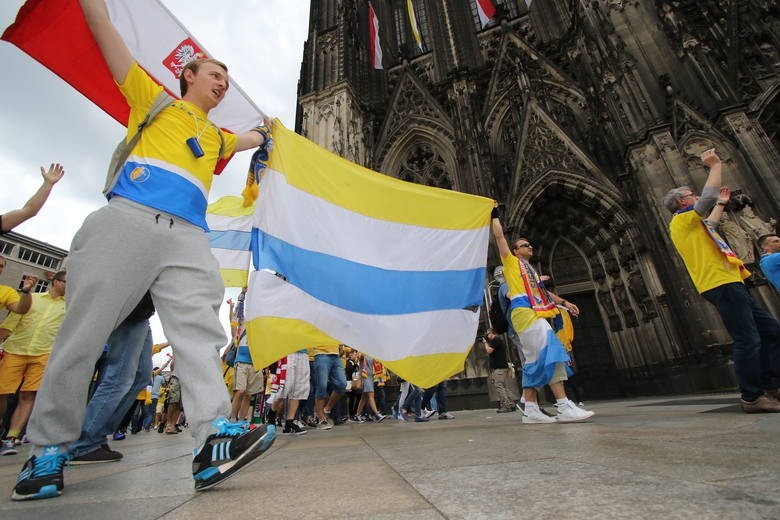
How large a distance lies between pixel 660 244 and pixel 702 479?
980 centimetres

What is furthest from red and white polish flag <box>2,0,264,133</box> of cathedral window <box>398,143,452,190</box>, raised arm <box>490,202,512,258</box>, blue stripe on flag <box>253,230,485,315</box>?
cathedral window <box>398,143,452,190</box>

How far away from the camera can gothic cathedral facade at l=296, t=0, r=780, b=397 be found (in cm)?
855

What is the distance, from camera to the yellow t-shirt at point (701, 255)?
10.2 ft

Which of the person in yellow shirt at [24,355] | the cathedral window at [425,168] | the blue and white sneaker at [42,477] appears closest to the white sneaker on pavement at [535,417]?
the blue and white sneaker at [42,477]

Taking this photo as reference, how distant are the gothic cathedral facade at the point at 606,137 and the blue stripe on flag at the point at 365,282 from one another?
21.5ft

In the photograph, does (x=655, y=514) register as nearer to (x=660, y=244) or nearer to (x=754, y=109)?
(x=660, y=244)

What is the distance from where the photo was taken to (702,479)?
0.93 m

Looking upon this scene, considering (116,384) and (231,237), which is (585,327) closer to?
(231,237)

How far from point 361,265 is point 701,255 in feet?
9.41

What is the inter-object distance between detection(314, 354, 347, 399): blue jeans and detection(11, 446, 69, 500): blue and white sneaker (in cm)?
408

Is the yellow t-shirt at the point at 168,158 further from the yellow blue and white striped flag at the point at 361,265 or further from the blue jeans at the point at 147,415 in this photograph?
the blue jeans at the point at 147,415

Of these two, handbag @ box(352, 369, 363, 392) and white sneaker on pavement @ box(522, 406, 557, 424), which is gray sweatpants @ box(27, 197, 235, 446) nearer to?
white sneaker on pavement @ box(522, 406, 557, 424)

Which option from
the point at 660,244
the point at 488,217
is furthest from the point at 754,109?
the point at 488,217

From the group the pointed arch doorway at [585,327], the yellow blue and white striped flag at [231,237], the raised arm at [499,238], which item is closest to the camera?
the raised arm at [499,238]
